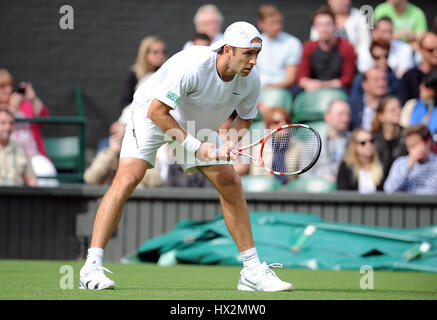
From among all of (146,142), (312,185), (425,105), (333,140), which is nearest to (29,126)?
(312,185)

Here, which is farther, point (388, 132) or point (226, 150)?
point (388, 132)

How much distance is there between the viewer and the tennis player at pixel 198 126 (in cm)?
512

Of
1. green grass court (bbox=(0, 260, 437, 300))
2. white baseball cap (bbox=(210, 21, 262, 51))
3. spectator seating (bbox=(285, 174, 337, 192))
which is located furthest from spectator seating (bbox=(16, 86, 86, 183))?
white baseball cap (bbox=(210, 21, 262, 51))

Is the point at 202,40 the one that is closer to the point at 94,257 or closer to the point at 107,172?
the point at 107,172

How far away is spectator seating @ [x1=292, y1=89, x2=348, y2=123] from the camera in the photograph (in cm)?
995

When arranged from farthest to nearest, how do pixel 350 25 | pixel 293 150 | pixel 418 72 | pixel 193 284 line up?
pixel 350 25 → pixel 418 72 → pixel 293 150 → pixel 193 284

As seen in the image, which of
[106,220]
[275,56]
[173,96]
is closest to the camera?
[173,96]

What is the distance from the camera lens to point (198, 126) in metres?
5.44

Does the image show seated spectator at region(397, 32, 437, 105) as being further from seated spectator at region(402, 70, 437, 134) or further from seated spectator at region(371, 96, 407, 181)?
seated spectator at region(371, 96, 407, 181)

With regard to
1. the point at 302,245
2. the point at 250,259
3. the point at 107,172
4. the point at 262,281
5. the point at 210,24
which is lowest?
the point at 302,245

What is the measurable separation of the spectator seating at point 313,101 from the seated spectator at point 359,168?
0.99 metres

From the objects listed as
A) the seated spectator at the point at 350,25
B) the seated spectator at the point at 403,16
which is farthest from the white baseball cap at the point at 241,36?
the seated spectator at the point at 403,16

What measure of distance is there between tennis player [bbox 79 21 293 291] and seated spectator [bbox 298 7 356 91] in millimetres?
4886

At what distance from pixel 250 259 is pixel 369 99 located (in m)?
4.95
